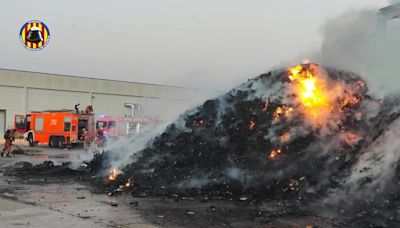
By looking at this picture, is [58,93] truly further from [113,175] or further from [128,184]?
[128,184]

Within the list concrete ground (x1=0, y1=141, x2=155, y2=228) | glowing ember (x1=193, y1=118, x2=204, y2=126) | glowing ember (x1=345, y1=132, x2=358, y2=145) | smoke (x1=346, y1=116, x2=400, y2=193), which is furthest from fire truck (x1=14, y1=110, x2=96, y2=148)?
smoke (x1=346, y1=116, x2=400, y2=193)

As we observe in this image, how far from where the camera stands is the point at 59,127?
30.2m

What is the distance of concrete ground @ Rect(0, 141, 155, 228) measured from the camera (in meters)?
7.40

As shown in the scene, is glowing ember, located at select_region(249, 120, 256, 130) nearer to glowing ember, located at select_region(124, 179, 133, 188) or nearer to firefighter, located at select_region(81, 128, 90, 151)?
glowing ember, located at select_region(124, 179, 133, 188)

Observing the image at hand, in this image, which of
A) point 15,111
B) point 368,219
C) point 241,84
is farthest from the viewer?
point 15,111

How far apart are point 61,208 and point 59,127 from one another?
22552 mm

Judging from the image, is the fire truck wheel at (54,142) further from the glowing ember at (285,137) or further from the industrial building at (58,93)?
the glowing ember at (285,137)

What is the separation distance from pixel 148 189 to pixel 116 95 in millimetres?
42772

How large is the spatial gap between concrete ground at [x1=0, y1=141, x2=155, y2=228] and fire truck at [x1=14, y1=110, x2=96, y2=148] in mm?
17941

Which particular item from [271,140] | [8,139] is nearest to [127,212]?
[271,140]

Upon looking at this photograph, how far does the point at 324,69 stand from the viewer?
11969 mm

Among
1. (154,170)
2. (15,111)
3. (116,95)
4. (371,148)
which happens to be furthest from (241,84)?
(116,95)

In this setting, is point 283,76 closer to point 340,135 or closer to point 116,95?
point 340,135

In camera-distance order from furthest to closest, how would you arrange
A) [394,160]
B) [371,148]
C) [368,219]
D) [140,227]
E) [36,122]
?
[36,122]
[371,148]
[394,160]
[368,219]
[140,227]
